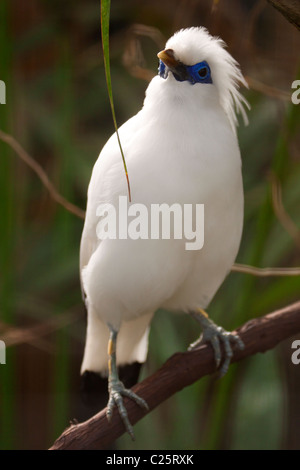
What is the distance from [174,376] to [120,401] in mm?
78

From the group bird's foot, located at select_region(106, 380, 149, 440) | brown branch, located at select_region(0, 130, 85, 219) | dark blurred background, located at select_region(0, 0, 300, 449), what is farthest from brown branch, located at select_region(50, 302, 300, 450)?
brown branch, located at select_region(0, 130, 85, 219)

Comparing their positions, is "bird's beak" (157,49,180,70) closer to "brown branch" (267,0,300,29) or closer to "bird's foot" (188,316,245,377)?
"brown branch" (267,0,300,29)

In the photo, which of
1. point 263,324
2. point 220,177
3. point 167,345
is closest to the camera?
point 220,177

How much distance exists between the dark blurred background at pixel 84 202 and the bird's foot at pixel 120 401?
0.27 m

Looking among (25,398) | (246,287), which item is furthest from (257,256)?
(25,398)

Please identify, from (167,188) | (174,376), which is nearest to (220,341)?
(174,376)

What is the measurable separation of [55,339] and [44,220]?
0.26 meters

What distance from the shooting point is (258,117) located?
1.33 meters

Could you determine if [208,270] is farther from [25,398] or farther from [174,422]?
[25,398]

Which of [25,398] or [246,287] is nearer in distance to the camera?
[246,287]

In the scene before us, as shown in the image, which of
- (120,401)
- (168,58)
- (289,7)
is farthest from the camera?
(120,401)

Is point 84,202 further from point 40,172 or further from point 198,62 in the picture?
point 198,62

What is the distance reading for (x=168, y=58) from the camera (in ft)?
2.54

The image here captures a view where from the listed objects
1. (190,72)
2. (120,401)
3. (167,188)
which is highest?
(190,72)
